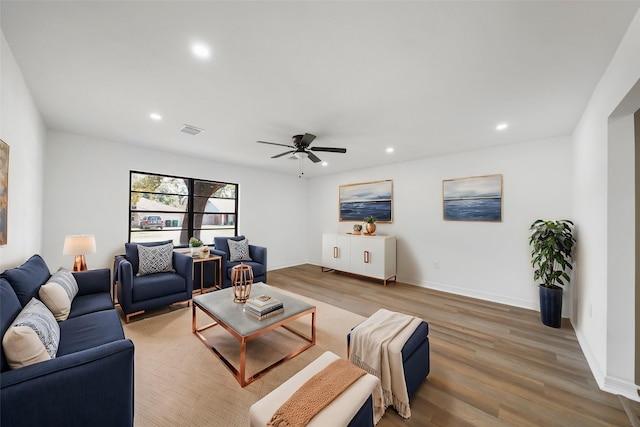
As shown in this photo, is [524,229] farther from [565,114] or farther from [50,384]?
[50,384]

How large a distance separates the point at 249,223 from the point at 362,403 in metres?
4.81

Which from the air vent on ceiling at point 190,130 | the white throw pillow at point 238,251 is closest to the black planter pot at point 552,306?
the white throw pillow at point 238,251

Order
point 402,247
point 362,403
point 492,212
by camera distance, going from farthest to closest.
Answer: point 402,247 → point 492,212 → point 362,403

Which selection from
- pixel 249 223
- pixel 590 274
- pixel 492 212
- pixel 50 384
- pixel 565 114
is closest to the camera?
pixel 50 384

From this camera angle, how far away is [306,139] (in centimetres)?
303

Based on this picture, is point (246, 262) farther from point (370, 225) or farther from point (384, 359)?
point (384, 359)

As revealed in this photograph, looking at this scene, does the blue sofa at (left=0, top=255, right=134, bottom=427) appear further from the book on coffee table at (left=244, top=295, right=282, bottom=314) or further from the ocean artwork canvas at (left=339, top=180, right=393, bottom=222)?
the ocean artwork canvas at (left=339, top=180, right=393, bottom=222)

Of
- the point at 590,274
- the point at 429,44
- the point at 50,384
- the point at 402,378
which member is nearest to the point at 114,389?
the point at 50,384

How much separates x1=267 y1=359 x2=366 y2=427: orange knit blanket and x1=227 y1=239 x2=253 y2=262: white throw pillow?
3523 millimetres

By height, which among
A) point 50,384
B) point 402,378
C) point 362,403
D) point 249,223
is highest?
point 249,223

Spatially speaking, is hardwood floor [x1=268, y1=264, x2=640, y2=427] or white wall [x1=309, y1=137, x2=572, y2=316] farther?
white wall [x1=309, y1=137, x2=572, y2=316]

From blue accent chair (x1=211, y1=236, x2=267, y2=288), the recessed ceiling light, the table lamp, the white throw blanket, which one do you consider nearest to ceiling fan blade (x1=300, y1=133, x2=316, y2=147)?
the recessed ceiling light

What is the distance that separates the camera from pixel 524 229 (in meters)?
3.62

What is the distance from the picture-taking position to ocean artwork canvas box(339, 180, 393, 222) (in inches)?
206
